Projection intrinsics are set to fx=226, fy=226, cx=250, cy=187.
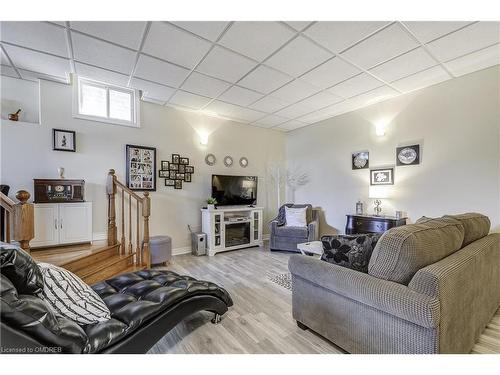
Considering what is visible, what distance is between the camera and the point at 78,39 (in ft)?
7.59

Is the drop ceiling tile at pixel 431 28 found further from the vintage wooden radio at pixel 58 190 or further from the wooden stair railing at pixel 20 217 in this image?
the vintage wooden radio at pixel 58 190

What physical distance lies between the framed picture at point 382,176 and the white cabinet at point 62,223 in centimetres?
454

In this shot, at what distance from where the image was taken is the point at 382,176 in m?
3.95

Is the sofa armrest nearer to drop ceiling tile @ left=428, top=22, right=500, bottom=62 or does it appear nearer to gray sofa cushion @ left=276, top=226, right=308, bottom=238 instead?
gray sofa cushion @ left=276, top=226, right=308, bottom=238

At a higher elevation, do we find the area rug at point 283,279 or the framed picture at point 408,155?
the framed picture at point 408,155

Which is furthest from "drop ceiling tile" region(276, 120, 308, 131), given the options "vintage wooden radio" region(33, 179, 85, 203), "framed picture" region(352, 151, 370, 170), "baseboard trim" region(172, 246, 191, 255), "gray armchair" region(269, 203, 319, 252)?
"vintage wooden radio" region(33, 179, 85, 203)

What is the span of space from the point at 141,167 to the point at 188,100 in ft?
4.61

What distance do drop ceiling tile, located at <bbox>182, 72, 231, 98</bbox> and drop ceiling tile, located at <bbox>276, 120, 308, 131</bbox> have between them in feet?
6.86

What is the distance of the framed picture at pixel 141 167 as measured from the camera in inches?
147

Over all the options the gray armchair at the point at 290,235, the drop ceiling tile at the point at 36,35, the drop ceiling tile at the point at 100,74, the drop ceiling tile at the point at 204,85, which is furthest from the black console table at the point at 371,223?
the drop ceiling tile at the point at 36,35

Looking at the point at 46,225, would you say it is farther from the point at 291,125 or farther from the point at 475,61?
the point at 475,61
